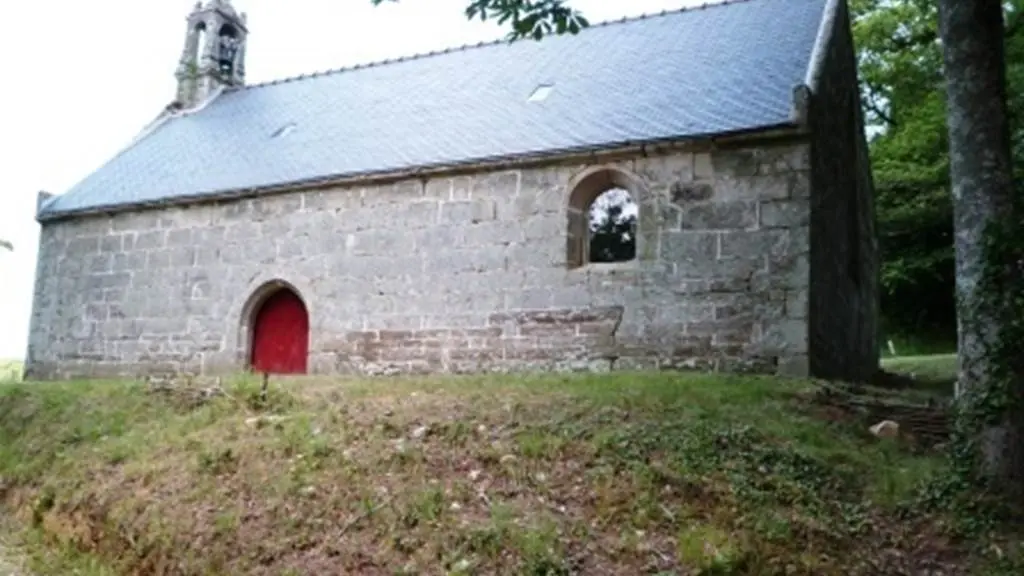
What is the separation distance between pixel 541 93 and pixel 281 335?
18.1ft

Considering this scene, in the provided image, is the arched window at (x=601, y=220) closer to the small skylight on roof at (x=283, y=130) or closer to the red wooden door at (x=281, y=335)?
the red wooden door at (x=281, y=335)

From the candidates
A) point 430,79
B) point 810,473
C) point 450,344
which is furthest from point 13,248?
point 810,473

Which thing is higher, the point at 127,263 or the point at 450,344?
the point at 127,263

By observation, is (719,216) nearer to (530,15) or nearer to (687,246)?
(687,246)

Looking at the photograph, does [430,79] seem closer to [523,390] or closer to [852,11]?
[523,390]

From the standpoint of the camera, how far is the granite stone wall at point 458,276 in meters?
10.0

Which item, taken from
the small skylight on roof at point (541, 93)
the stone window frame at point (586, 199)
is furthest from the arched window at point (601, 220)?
the small skylight on roof at point (541, 93)

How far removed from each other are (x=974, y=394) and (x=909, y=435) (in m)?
1.28

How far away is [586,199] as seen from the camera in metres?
11.3

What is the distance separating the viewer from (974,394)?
621 centimetres

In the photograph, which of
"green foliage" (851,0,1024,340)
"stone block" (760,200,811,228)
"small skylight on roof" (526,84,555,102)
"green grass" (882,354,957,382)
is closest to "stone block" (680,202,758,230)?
"stone block" (760,200,811,228)

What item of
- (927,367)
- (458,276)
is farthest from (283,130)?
(927,367)

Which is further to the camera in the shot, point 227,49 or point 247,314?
point 227,49

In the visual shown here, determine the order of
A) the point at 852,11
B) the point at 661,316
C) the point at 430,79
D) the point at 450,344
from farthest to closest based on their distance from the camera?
1. the point at 852,11
2. the point at 430,79
3. the point at 450,344
4. the point at 661,316
